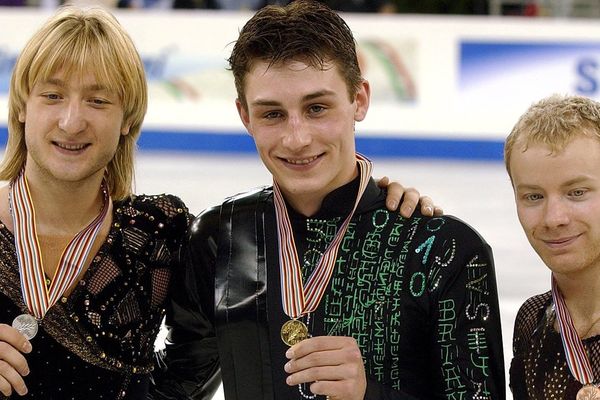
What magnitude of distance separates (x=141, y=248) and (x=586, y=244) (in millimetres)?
1082

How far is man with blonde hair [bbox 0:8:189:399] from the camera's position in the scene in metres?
2.44

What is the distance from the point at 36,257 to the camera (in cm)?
245

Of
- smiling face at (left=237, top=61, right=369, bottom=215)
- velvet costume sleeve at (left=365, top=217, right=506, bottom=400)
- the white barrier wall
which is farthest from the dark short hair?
the white barrier wall

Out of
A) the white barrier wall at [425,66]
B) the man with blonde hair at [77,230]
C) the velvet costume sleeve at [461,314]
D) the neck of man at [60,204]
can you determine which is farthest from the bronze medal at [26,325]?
the white barrier wall at [425,66]

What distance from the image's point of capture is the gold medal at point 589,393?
6.76 feet

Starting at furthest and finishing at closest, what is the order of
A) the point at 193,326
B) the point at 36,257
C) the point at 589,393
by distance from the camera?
1. the point at 193,326
2. the point at 36,257
3. the point at 589,393

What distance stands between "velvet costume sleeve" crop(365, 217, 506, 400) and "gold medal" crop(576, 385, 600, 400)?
0.19 meters

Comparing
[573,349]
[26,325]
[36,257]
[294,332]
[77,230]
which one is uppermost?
[77,230]

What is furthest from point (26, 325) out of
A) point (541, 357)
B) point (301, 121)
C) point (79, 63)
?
point (541, 357)

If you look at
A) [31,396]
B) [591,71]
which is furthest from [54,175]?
[591,71]

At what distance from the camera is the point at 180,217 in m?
2.75

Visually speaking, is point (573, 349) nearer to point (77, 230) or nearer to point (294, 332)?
point (294, 332)

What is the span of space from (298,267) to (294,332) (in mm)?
166

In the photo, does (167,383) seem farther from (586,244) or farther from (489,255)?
(586,244)
